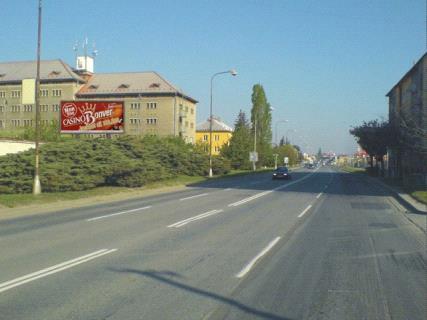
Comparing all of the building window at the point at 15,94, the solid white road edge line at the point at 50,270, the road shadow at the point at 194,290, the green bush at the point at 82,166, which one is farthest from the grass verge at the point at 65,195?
the building window at the point at 15,94

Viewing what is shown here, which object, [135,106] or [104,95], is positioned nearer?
[104,95]

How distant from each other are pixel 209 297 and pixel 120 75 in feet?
320

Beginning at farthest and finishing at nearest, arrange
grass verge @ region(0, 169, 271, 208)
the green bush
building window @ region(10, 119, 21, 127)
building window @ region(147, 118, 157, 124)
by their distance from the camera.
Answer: building window @ region(10, 119, 21, 127)
building window @ region(147, 118, 157, 124)
the green bush
grass verge @ region(0, 169, 271, 208)

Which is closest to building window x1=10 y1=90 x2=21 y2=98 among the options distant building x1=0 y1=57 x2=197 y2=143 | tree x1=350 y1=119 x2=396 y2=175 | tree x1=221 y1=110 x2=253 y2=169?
distant building x1=0 y1=57 x2=197 y2=143

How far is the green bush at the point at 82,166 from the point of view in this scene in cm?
2656

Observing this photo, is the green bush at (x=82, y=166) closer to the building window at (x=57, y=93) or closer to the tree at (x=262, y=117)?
the tree at (x=262, y=117)

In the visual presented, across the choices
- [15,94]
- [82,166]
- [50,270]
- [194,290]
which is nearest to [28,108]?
[15,94]

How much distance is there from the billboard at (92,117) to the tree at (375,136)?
2954 centimetres

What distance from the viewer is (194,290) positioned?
7.52 m

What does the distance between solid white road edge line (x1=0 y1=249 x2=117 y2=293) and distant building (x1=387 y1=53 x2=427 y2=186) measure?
31612 millimetres

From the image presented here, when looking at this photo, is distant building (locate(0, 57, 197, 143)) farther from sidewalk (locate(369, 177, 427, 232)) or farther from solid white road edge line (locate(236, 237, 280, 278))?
solid white road edge line (locate(236, 237, 280, 278))

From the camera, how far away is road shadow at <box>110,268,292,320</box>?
6376 mm

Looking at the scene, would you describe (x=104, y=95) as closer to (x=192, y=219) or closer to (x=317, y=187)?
(x=317, y=187)

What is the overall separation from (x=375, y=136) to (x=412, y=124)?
481 inches
